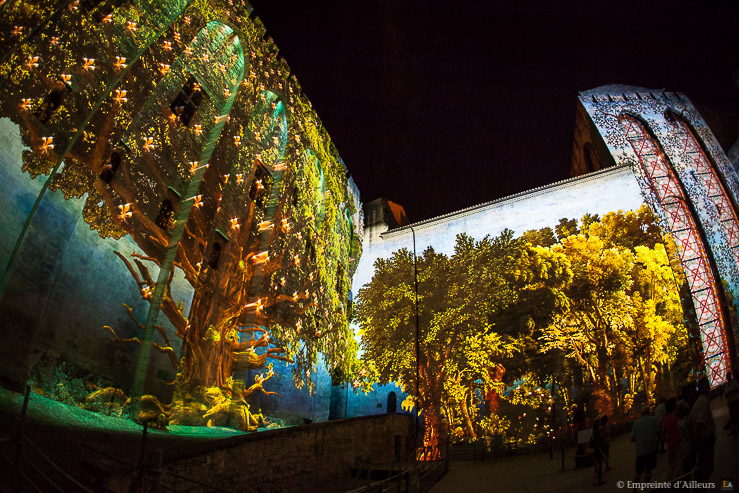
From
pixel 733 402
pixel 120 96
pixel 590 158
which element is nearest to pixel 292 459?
pixel 733 402

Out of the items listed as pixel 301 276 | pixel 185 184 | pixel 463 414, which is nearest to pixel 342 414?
pixel 463 414

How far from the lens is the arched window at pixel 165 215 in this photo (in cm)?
1245

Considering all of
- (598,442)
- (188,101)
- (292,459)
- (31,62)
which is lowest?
(292,459)

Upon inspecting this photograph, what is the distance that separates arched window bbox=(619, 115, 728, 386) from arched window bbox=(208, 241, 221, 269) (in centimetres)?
1643

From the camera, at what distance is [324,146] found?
19500mm

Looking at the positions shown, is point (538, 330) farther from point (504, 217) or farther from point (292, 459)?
point (292, 459)

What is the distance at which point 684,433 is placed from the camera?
560 cm

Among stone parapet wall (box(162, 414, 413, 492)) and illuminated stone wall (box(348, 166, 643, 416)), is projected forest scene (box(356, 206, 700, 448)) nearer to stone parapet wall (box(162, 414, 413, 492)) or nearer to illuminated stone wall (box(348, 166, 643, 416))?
illuminated stone wall (box(348, 166, 643, 416))

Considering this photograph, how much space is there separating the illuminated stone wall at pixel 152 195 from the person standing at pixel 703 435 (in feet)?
31.3

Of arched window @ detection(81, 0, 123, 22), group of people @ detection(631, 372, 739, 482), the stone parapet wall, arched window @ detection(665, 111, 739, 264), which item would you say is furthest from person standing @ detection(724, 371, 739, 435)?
arched window @ detection(81, 0, 123, 22)

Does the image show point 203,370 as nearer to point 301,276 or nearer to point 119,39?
point 301,276

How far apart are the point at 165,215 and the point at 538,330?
1575 cm

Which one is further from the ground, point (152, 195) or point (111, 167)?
point (111, 167)

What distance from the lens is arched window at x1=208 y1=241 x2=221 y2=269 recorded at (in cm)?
1334
